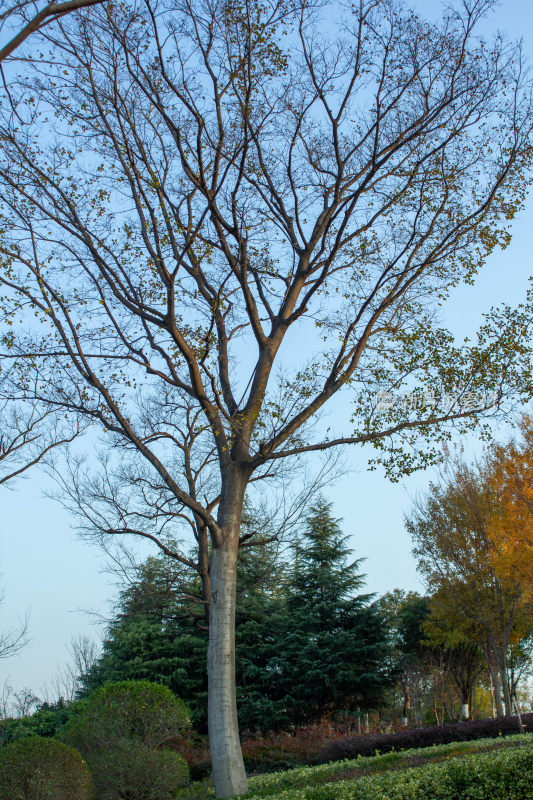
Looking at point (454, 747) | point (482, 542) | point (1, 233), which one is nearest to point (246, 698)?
point (482, 542)

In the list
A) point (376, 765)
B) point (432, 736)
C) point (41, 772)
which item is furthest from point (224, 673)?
point (432, 736)

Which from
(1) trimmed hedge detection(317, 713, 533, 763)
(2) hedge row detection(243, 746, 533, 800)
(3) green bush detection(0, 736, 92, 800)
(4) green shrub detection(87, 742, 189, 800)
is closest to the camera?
(2) hedge row detection(243, 746, 533, 800)

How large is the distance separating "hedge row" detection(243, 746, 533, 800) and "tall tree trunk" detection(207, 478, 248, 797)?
6.89 ft

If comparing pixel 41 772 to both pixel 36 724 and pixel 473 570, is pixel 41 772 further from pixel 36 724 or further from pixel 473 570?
pixel 36 724

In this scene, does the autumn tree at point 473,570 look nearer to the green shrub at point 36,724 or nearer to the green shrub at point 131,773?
the green shrub at point 131,773

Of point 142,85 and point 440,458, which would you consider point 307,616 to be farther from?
point 142,85

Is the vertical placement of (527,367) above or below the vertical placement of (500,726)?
above

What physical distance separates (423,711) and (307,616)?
346 inches

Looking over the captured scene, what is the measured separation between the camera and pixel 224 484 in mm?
8656

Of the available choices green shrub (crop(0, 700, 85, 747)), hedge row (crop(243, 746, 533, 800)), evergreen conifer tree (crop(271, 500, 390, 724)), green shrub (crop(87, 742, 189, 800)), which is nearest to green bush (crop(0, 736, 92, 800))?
green shrub (crop(87, 742, 189, 800))

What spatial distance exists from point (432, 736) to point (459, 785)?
823cm

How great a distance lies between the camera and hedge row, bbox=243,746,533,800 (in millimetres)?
4965

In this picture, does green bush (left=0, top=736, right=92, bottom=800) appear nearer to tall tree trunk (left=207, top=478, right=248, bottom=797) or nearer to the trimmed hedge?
tall tree trunk (left=207, top=478, right=248, bottom=797)

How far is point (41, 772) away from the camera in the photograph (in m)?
7.79
